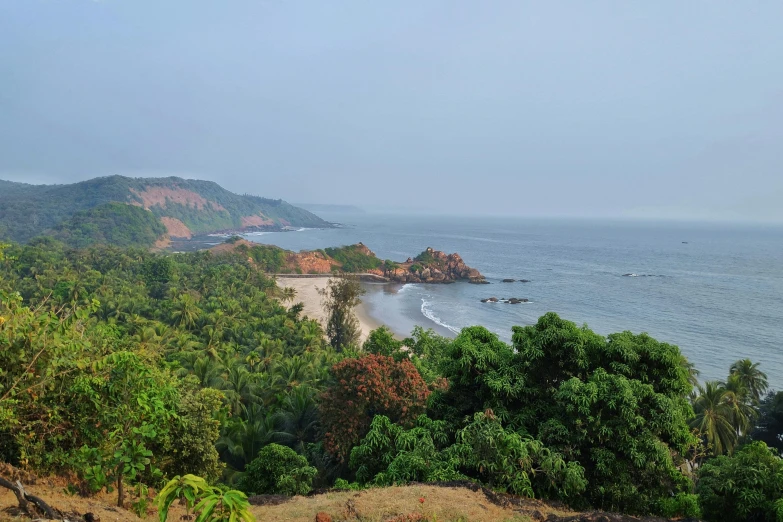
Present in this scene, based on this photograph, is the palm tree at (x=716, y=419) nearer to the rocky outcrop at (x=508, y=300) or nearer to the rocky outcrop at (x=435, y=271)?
the rocky outcrop at (x=508, y=300)

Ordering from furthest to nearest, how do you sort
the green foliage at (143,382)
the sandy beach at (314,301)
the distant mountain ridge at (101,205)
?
the distant mountain ridge at (101,205) < the sandy beach at (314,301) < the green foliage at (143,382)

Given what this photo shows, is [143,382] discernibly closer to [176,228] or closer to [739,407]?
[739,407]

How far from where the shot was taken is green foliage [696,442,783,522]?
8.87m

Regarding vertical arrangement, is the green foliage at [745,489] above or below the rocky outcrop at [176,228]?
below

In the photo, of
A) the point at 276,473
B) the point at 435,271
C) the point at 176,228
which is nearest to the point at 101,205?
the point at 176,228

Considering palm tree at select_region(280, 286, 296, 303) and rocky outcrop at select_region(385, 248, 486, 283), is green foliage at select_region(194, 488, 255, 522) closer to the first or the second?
palm tree at select_region(280, 286, 296, 303)

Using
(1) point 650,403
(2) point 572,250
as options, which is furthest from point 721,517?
(2) point 572,250

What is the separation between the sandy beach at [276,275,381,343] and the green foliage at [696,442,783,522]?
33635 mm

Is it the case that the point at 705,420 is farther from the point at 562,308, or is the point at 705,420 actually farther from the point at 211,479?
the point at 562,308

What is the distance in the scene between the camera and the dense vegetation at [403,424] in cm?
714

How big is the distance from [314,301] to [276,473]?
49.5 m

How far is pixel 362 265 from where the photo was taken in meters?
87.1

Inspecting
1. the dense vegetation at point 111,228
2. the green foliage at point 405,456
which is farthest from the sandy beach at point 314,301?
the dense vegetation at point 111,228

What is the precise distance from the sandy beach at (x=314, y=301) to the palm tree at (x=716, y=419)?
1062 inches
